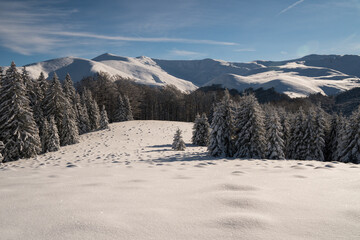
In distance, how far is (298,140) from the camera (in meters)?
28.1

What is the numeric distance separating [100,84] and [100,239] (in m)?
64.4

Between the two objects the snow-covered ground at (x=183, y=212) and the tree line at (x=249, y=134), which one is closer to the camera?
the snow-covered ground at (x=183, y=212)

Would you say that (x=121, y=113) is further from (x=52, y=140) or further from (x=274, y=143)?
(x=274, y=143)

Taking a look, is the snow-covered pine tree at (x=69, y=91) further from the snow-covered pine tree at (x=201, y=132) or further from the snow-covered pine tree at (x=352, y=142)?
the snow-covered pine tree at (x=352, y=142)

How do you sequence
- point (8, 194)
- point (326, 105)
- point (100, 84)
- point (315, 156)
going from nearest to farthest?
point (8, 194) < point (315, 156) < point (100, 84) < point (326, 105)

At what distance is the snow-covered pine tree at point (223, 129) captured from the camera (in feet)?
58.5

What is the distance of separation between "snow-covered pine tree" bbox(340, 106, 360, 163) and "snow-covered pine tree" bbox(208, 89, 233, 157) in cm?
1348

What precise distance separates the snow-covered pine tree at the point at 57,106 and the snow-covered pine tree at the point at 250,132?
2533 centimetres

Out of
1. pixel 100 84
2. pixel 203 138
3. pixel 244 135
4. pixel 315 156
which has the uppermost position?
pixel 100 84

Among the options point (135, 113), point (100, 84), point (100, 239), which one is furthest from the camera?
point (135, 113)

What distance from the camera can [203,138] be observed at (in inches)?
1097

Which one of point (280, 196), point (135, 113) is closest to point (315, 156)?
point (280, 196)

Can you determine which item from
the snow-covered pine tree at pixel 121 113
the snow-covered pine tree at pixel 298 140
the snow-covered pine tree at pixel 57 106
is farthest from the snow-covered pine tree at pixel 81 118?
the snow-covered pine tree at pixel 298 140

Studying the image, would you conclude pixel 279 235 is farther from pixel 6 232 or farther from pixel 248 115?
pixel 248 115
